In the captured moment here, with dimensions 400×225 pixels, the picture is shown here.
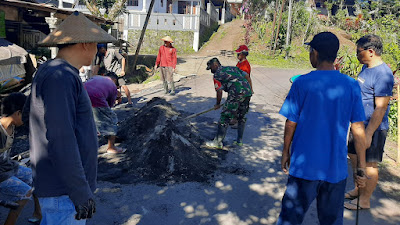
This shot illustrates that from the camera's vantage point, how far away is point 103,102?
510 cm

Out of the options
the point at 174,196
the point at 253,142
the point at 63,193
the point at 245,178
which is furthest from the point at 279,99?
the point at 63,193

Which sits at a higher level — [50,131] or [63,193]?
[50,131]

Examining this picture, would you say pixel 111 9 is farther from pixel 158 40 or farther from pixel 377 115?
pixel 377 115

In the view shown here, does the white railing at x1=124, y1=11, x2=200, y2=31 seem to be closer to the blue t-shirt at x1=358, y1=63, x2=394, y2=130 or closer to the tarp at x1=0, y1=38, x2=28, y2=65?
the tarp at x1=0, y1=38, x2=28, y2=65

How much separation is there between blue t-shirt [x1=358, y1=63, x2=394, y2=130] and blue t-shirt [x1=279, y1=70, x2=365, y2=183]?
1.12 metres

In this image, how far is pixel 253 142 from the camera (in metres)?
6.36

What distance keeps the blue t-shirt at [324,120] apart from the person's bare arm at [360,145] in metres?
0.11

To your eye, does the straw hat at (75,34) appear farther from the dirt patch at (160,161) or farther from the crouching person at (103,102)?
the crouching person at (103,102)

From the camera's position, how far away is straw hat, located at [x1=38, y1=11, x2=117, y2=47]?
6.40 feet

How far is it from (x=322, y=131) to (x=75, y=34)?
186 centimetres

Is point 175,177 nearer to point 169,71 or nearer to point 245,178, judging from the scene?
point 245,178

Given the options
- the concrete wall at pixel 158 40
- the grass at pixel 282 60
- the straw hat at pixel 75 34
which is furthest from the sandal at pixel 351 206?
the concrete wall at pixel 158 40

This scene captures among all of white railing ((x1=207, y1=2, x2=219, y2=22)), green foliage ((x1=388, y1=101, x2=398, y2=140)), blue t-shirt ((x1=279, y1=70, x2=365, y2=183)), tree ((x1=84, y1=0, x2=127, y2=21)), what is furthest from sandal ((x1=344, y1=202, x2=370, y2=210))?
white railing ((x1=207, y1=2, x2=219, y2=22))

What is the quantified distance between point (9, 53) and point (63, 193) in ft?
21.3
